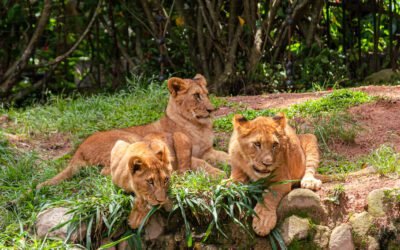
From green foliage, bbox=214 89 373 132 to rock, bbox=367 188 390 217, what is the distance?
101 inches

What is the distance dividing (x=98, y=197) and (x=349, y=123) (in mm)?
3338

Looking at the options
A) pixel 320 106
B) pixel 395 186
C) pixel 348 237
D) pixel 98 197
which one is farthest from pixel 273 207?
pixel 320 106

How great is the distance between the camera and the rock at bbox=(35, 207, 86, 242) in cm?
688

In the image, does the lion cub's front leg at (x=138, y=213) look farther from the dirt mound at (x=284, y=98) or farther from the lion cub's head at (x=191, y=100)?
the dirt mound at (x=284, y=98)

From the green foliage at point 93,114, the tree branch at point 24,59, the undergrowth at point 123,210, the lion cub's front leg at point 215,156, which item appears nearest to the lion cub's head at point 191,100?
the lion cub's front leg at point 215,156

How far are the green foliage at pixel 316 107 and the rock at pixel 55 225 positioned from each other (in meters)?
2.84

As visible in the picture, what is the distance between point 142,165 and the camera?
21.7 ft

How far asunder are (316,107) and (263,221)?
318cm

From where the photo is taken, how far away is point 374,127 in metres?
9.10

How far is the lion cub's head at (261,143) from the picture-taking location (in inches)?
258

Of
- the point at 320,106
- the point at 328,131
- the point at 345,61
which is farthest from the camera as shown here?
the point at 345,61

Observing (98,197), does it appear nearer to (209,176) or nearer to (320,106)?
(209,176)

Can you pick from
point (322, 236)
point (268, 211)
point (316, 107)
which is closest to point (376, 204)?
point (322, 236)

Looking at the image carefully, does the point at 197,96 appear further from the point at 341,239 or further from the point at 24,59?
the point at 24,59
